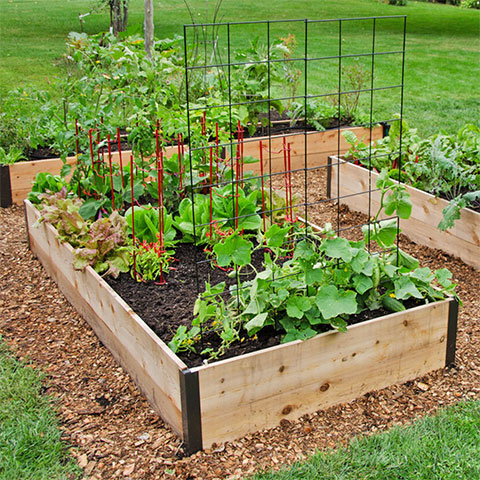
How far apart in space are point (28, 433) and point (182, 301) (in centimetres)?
96

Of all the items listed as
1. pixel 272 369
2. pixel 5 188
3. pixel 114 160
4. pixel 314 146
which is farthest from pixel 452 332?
pixel 5 188

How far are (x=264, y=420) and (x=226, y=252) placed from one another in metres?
0.70

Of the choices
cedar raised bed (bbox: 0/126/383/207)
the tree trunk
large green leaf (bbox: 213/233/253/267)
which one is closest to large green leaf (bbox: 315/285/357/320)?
large green leaf (bbox: 213/233/253/267)

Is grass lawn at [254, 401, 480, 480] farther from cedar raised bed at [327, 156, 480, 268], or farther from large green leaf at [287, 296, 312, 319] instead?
cedar raised bed at [327, 156, 480, 268]

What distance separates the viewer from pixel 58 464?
2557 millimetres

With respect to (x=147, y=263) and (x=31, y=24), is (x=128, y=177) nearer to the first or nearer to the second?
(x=147, y=263)

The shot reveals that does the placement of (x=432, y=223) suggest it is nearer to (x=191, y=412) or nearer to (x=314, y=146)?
(x=314, y=146)

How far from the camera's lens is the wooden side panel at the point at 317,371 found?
2.61m

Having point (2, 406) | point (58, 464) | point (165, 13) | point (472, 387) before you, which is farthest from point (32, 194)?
point (165, 13)

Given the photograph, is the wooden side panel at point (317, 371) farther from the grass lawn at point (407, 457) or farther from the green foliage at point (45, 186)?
the green foliage at point (45, 186)

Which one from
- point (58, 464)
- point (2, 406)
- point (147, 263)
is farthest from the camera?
point (147, 263)

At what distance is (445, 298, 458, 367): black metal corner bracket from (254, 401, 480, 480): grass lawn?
1.55ft

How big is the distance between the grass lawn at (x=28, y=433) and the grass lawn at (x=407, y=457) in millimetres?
773

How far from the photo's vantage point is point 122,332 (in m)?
3.13
